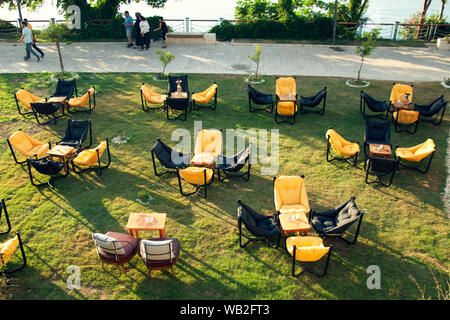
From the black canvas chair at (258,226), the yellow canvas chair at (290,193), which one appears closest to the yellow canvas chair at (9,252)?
the black canvas chair at (258,226)

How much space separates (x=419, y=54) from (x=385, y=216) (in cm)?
1488

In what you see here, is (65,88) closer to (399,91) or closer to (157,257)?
(157,257)

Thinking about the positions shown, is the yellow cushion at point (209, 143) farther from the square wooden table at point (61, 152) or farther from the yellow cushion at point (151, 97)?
the yellow cushion at point (151, 97)

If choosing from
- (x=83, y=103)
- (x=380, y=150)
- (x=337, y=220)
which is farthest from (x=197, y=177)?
(x=83, y=103)

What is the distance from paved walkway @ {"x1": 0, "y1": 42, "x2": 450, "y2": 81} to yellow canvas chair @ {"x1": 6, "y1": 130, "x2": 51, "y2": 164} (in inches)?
311

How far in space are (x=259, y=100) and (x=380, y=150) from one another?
4.87 m

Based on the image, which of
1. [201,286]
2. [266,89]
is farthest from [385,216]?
[266,89]

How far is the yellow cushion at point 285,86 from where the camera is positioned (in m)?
15.4

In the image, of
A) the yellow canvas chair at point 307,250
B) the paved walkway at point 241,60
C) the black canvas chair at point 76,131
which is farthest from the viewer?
the paved walkway at point 241,60

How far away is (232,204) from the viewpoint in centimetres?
1032

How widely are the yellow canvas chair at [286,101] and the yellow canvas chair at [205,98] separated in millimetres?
2343

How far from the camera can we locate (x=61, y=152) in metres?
11.3

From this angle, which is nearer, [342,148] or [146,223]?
[146,223]
